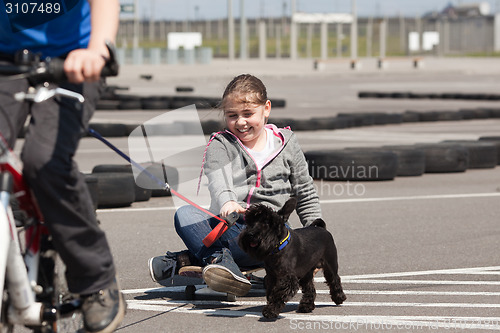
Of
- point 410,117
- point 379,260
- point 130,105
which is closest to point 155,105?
point 130,105

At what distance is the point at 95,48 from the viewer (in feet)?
10.1

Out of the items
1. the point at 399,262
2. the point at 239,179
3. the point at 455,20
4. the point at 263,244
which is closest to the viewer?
the point at 263,244

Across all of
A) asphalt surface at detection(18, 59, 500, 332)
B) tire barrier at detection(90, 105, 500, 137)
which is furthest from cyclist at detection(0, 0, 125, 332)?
tire barrier at detection(90, 105, 500, 137)

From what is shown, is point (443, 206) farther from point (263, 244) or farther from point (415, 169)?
point (263, 244)

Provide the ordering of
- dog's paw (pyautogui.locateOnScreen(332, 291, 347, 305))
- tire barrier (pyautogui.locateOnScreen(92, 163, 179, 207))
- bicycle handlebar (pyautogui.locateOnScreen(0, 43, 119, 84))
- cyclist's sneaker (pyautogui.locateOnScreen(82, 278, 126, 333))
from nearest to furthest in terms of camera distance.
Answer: bicycle handlebar (pyautogui.locateOnScreen(0, 43, 119, 84))
cyclist's sneaker (pyautogui.locateOnScreen(82, 278, 126, 333))
dog's paw (pyautogui.locateOnScreen(332, 291, 347, 305))
tire barrier (pyautogui.locateOnScreen(92, 163, 179, 207))

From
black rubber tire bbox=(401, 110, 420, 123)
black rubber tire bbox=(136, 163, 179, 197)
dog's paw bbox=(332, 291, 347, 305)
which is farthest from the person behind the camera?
black rubber tire bbox=(401, 110, 420, 123)

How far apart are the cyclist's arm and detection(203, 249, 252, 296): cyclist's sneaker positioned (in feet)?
6.70

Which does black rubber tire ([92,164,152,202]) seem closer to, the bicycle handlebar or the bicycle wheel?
the bicycle wheel

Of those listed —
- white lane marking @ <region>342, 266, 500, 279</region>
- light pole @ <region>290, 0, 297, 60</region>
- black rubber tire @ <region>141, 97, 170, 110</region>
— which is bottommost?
white lane marking @ <region>342, 266, 500, 279</region>

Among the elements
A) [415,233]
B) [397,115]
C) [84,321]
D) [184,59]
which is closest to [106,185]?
[415,233]

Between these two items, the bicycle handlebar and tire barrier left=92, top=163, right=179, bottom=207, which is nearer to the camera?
the bicycle handlebar

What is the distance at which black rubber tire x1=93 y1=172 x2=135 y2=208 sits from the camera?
890 cm

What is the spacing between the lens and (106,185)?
888 centimetres

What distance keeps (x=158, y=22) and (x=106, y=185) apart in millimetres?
92365
